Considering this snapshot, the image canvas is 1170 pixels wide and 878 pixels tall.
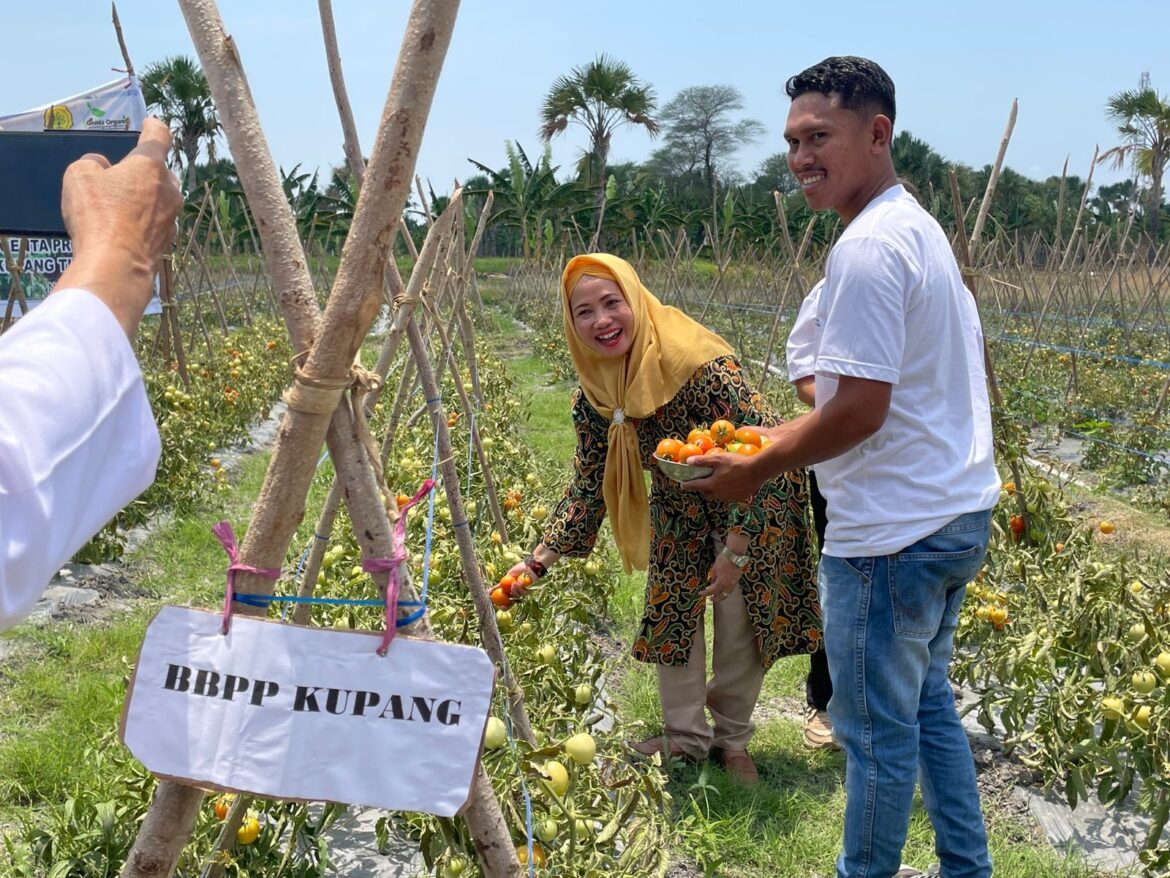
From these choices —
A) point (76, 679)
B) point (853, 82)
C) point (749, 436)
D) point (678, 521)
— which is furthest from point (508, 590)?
point (76, 679)

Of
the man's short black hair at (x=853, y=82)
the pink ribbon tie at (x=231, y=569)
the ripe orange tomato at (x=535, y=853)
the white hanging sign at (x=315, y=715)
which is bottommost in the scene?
the ripe orange tomato at (x=535, y=853)

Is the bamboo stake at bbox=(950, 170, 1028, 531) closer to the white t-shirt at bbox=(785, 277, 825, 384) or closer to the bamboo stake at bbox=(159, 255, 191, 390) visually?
the white t-shirt at bbox=(785, 277, 825, 384)

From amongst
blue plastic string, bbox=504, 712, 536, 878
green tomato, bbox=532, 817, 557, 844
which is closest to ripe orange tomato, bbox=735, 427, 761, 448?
blue plastic string, bbox=504, 712, 536, 878

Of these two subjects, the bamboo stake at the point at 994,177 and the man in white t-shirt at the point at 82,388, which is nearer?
the man in white t-shirt at the point at 82,388

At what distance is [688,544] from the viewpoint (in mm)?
2590

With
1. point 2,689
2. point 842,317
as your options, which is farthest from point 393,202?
point 2,689

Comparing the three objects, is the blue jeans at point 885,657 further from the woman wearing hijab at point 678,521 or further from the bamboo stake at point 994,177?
the bamboo stake at point 994,177

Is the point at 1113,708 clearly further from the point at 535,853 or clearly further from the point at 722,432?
the point at 535,853

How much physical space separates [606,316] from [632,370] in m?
0.15

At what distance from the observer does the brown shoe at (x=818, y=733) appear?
9.55 ft

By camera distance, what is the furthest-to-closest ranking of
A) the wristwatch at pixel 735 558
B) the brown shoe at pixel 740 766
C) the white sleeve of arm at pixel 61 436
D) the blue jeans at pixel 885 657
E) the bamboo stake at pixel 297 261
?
the brown shoe at pixel 740 766 → the wristwatch at pixel 735 558 → the blue jeans at pixel 885 657 → the bamboo stake at pixel 297 261 → the white sleeve of arm at pixel 61 436

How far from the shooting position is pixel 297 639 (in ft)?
3.50

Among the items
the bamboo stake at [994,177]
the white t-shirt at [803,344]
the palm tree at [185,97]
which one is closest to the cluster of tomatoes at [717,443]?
the white t-shirt at [803,344]

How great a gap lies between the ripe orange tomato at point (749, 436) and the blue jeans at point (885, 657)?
35cm
